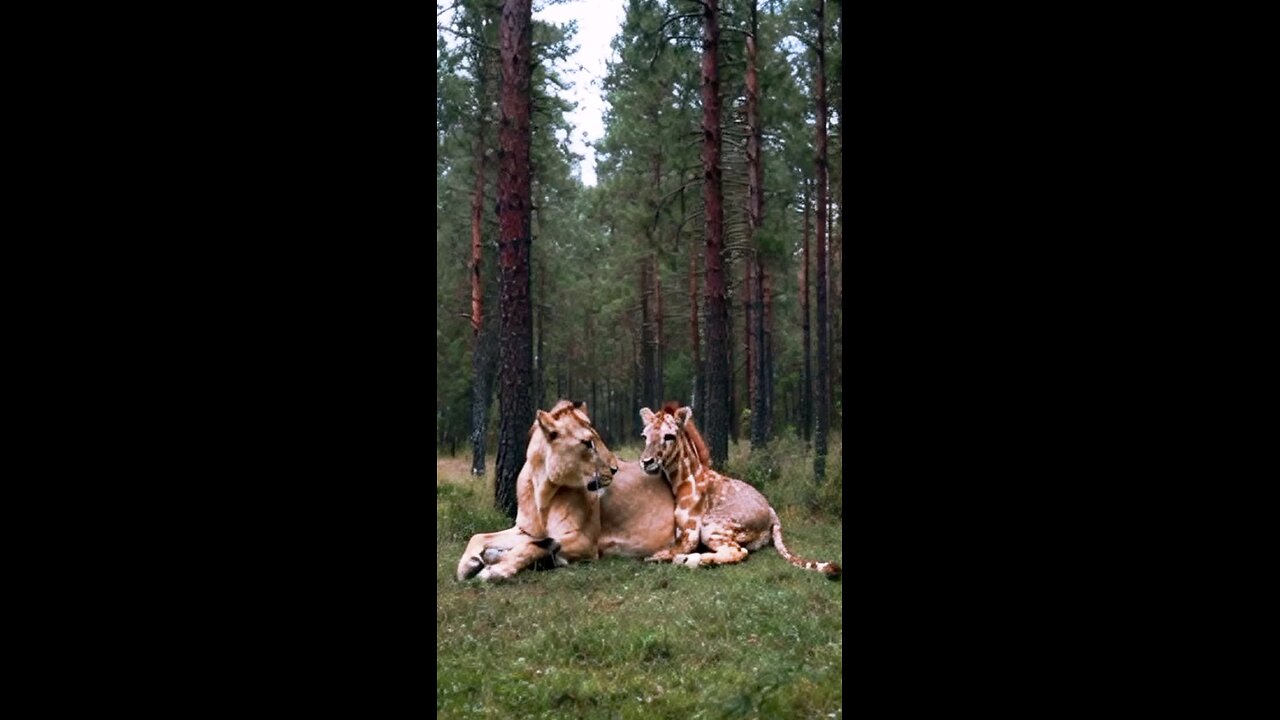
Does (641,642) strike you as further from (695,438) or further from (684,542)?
(695,438)

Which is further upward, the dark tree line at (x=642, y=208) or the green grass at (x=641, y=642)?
the dark tree line at (x=642, y=208)

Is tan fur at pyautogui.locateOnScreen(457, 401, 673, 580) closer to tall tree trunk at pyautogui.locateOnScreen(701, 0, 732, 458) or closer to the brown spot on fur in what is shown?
the brown spot on fur

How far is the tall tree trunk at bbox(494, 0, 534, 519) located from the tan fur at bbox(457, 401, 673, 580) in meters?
1.50

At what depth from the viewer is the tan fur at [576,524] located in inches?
325

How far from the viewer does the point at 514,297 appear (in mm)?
10602

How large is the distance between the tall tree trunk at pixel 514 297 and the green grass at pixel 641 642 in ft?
5.76

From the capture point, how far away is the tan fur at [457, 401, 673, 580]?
825cm

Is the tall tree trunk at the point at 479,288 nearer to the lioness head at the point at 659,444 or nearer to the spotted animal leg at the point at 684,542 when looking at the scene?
the lioness head at the point at 659,444

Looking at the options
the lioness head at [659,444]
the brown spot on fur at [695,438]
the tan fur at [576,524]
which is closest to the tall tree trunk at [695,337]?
the brown spot on fur at [695,438]

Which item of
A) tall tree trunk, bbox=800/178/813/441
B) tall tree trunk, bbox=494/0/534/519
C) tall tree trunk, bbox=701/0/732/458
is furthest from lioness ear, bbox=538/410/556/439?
tall tree trunk, bbox=800/178/813/441
